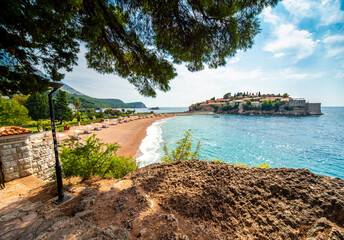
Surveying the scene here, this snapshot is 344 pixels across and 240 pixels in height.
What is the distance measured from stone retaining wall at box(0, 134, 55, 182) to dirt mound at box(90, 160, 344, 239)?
354 centimetres

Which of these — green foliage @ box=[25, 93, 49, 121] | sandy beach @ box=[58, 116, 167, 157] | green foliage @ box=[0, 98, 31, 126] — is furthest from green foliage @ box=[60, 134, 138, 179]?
green foliage @ box=[25, 93, 49, 121]

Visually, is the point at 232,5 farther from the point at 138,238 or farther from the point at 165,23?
the point at 138,238

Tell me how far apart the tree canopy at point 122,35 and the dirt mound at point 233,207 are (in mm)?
3235

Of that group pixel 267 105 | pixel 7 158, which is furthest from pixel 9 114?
pixel 267 105

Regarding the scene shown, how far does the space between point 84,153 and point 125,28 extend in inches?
171

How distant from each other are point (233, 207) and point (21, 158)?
7.63 meters

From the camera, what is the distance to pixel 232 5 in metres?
3.31

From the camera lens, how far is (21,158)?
508 centimetres

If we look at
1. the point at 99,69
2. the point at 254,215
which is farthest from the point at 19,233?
the point at 99,69

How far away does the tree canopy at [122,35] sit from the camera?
2.28m

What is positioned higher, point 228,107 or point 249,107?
point 228,107

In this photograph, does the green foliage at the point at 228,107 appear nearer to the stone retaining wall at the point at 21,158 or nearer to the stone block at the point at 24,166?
the stone retaining wall at the point at 21,158

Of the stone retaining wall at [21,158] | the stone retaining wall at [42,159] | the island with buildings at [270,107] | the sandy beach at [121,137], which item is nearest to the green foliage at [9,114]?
the sandy beach at [121,137]

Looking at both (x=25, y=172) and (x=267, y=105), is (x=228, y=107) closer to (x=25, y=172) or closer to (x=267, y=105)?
(x=267, y=105)
